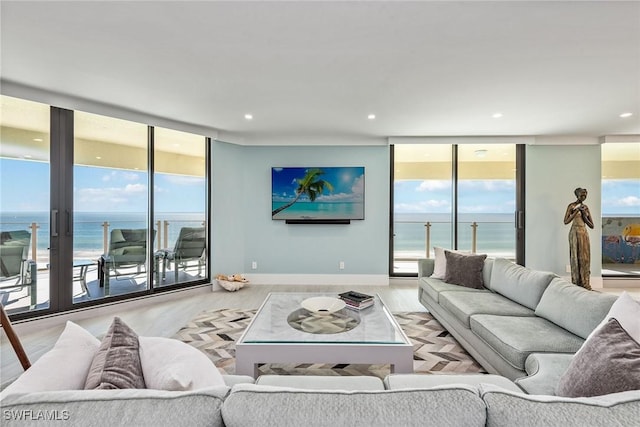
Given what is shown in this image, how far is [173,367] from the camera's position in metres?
0.99

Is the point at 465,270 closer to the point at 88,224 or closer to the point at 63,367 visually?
the point at 63,367

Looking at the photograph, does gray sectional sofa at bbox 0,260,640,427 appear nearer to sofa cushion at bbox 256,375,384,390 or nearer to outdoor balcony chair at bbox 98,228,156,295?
sofa cushion at bbox 256,375,384,390

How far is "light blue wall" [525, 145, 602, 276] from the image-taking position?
15.6ft

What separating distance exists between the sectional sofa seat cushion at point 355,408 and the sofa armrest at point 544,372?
0.92 metres

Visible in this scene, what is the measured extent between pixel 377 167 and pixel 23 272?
15.3 ft

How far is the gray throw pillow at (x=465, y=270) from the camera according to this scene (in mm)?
3170

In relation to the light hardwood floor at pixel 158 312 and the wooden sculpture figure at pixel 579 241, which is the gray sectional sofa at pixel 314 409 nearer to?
the light hardwood floor at pixel 158 312

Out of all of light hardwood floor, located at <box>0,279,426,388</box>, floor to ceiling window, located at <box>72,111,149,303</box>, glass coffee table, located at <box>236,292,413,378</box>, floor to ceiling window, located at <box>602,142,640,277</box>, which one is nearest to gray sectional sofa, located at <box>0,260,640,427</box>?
glass coffee table, located at <box>236,292,413,378</box>

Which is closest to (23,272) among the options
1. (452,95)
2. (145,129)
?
(145,129)

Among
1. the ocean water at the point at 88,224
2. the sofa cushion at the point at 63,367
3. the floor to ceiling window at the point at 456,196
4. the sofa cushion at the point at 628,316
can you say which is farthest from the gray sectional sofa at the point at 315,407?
the floor to ceiling window at the point at 456,196

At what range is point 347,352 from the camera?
6.03 feet

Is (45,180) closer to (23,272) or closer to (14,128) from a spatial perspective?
(14,128)

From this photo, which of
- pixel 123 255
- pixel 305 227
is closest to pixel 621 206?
pixel 305 227

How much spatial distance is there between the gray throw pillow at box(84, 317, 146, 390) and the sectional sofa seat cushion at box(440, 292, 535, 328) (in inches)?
91.6
